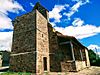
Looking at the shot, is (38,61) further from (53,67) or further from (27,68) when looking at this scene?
(53,67)

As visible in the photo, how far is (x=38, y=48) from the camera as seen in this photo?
1315cm

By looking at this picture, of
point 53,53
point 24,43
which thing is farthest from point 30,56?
point 53,53

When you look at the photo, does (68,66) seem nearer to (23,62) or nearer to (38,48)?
(38,48)

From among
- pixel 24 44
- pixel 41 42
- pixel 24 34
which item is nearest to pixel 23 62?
pixel 24 44

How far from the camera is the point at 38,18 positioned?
14.4 meters

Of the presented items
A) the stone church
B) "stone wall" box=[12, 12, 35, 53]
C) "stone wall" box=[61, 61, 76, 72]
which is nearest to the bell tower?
the stone church

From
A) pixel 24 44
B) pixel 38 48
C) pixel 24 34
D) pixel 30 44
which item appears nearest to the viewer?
pixel 38 48

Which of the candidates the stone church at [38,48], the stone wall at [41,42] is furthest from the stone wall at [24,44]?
the stone wall at [41,42]

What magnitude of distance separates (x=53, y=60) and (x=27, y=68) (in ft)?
12.2

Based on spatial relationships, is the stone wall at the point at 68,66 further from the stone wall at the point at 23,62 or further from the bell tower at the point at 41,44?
the stone wall at the point at 23,62

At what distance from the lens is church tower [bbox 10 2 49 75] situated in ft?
41.9

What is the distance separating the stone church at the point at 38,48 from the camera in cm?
1295

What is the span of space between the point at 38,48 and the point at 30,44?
106cm

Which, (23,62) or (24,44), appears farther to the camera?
(24,44)
